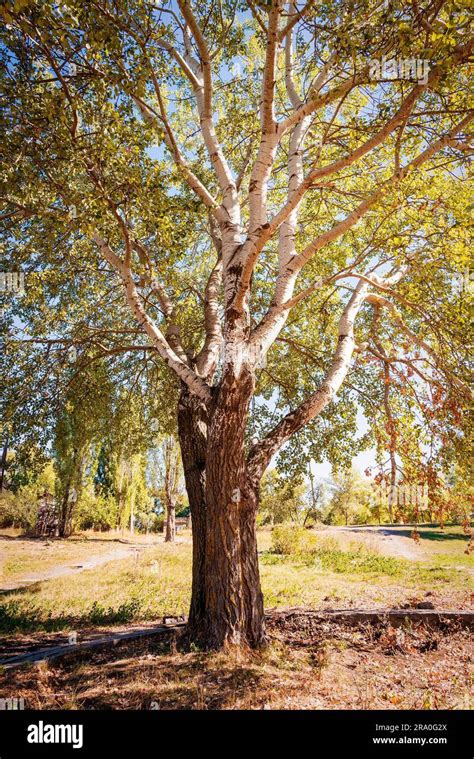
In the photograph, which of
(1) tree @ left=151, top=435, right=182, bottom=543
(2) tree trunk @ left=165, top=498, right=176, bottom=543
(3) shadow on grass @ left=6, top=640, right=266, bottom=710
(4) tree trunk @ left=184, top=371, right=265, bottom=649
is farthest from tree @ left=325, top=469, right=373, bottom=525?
(3) shadow on grass @ left=6, top=640, right=266, bottom=710

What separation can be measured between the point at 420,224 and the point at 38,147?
5027 millimetres

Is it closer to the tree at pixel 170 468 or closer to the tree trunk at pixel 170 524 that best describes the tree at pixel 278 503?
the tree at pixel 170 468

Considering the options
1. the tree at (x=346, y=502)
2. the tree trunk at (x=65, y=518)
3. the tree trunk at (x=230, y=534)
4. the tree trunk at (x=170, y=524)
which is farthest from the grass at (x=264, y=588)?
the tree at (x=346, y=502)

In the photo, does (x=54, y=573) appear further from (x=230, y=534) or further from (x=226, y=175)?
(x=226, y=175)

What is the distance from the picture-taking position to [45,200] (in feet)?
18.4

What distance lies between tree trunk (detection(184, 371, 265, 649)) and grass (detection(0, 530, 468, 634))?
3.38m

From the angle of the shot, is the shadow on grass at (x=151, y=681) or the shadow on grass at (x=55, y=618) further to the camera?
the shadow on grass at (x=55, y=618)

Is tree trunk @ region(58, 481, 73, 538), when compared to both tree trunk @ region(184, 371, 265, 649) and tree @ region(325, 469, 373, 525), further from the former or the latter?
tree trunk @ region(184, 371, 265, 649)

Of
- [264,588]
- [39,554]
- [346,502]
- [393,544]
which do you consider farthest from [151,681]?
[346,502]

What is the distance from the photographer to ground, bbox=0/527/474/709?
352 cm

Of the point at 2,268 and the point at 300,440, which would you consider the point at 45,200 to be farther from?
the point at 300,440

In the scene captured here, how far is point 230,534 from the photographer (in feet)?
15.5

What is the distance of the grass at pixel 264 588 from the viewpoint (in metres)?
7.69

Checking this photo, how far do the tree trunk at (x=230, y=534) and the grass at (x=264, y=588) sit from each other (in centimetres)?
338
